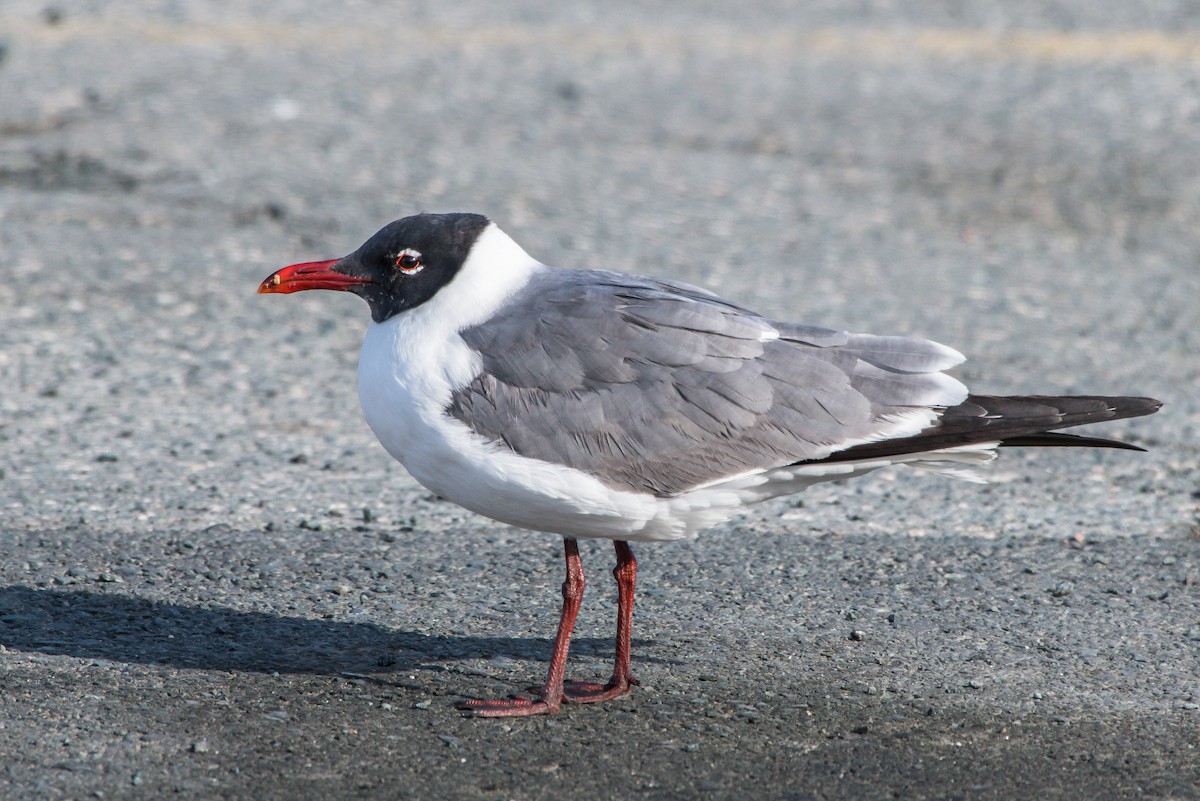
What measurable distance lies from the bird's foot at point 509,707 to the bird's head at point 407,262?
1.14 metres

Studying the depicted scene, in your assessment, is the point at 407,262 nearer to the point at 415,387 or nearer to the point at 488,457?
the point at 415,387

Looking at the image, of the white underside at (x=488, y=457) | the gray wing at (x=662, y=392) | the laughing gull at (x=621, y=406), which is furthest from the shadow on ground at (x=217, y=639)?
the gray wing at (x=662, y=392)

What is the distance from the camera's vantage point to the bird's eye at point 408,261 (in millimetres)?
4367

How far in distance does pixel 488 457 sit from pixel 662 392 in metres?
0.52

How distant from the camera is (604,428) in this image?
4.12 metres

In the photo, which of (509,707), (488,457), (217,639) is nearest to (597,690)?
(509,707)

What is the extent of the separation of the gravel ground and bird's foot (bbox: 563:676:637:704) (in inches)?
1.7

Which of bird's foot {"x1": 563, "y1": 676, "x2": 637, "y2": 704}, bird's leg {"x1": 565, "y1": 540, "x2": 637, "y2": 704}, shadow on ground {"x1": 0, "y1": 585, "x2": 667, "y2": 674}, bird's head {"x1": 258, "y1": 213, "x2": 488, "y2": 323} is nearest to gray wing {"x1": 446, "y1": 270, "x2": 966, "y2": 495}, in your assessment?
bird's head {"x1": 258, "y1": 213, "x2": 488, "y2": 323}

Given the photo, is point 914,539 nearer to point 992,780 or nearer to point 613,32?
point 992,780

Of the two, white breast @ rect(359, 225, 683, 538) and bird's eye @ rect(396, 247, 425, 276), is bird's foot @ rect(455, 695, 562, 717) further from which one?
bird's eye @ rect(396, 247, 425, 276)

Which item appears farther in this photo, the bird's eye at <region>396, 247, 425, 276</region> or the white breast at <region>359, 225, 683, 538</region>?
the bird's eye at <region>396, 247, 425, 276</region>

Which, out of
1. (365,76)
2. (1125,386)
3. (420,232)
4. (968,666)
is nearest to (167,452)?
(420,232)

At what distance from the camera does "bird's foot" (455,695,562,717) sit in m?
4.12

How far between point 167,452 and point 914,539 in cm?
297
